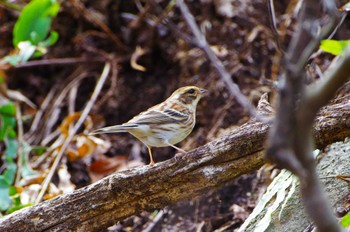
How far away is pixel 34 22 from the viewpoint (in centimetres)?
618

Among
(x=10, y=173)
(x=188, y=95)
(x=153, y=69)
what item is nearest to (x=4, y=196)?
(x=10, y=173)

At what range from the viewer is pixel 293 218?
A: 142 inches

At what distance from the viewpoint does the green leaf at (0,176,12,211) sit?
4707 millimetres

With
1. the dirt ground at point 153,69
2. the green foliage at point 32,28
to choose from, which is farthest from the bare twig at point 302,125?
the green foliage at point 32,28

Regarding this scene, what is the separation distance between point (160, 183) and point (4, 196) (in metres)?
1.81

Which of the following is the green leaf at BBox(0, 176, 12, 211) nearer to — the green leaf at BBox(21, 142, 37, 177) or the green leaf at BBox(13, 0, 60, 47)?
the green leaf at BBox(21, 142, 37, 177)

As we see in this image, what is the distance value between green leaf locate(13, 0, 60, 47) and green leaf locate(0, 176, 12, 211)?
178cm

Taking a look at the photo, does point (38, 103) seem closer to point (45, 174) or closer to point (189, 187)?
point (45, 174)

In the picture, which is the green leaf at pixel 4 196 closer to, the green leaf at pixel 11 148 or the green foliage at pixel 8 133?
the green foliage at pixel 8 133

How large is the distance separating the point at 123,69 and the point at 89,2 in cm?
99

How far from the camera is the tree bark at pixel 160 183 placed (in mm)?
3400

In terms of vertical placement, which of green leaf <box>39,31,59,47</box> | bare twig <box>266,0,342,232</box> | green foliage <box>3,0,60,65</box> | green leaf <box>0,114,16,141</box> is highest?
green foliage <box>3,0,60,65</box>

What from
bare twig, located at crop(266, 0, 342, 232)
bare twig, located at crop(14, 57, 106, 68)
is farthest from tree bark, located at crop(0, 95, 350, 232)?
bare twig, located at crop(14, 57, 106, 68)

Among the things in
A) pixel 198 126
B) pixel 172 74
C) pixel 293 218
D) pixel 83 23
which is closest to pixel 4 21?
pixel 83 23
